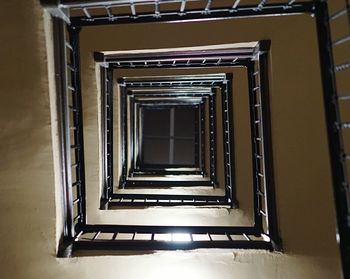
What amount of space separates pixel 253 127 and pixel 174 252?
96cm

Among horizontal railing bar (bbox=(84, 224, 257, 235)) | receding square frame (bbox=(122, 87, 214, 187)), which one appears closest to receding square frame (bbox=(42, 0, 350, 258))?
horizontal railing bar (bbox=(84, 224, 257, 235))

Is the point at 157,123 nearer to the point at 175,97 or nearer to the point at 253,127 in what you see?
the point at 175,97

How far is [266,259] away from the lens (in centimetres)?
187

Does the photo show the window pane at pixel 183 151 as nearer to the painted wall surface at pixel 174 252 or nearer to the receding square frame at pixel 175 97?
the receding square frame at pixel 175 97

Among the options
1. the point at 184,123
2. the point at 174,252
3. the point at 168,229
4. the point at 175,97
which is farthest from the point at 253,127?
the point at 184,123

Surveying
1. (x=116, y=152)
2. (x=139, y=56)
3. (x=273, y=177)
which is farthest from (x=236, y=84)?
(x=116, y=152)

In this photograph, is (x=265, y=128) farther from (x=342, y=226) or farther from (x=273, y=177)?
(x=342, y=226)

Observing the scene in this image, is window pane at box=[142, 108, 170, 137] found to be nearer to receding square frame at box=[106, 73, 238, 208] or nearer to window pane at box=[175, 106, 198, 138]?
window pane at box=[175, 106, 198, 138]

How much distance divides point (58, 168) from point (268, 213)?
3.91 ft

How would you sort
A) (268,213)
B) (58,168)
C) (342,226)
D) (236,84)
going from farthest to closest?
(236,84) < (268,213) < (58,168) < (342,226)

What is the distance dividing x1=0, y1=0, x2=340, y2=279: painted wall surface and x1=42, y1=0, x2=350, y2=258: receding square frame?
0.06m

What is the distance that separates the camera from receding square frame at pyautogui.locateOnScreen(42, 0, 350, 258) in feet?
4.39

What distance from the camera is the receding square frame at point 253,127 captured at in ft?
4.39

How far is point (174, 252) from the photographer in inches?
71.9
